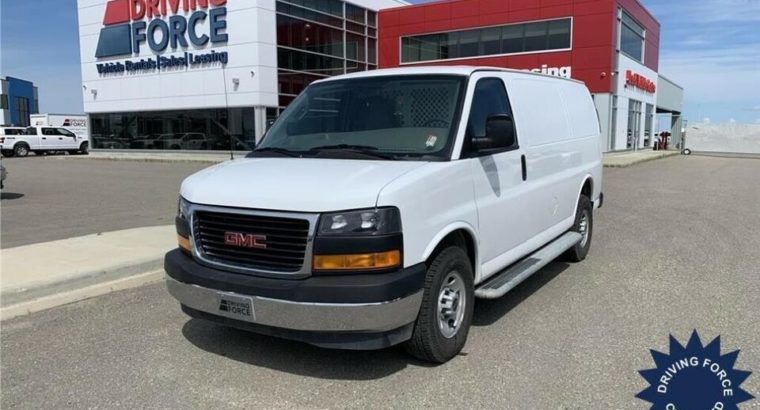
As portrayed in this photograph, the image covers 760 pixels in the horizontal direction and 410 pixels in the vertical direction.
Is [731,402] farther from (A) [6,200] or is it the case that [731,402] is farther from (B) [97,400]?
(A) [6,200]

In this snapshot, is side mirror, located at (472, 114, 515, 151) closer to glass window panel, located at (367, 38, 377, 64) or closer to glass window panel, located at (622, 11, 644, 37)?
glass window panel, located at (622, 11, 644, 37)

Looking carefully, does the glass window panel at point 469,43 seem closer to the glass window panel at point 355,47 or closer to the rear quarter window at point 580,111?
the glass window panel at point 355,47

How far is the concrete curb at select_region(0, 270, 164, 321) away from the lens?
5484 millimetres

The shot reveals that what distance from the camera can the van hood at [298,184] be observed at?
369 cm

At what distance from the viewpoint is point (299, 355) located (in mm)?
4434

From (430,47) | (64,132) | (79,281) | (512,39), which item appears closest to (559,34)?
(512,39)

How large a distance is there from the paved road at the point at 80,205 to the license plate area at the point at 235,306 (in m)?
5.84

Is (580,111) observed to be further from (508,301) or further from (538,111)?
(508,301)

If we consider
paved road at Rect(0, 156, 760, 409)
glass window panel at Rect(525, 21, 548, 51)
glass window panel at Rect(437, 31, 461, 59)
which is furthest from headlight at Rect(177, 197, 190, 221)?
glass window panel at Rect(437, 31, 461, 59)

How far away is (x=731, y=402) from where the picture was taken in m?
3.33

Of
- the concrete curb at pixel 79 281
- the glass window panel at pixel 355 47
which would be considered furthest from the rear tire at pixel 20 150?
the concrete curb at pixel 79 281

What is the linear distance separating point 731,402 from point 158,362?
3.70 meters

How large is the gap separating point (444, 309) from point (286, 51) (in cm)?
2763

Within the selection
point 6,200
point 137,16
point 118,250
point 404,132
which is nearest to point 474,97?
point 404,132
